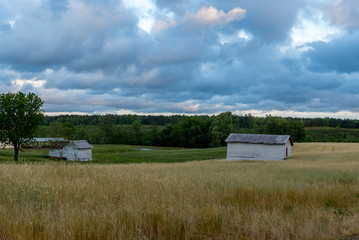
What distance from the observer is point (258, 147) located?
48750mm

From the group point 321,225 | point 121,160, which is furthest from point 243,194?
point 121,160

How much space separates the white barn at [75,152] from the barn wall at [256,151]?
2525 cm

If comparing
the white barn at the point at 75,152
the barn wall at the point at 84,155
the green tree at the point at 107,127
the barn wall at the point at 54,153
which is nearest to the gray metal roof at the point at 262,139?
the barn wall at the point at 84,155

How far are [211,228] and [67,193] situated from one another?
4.10 meters

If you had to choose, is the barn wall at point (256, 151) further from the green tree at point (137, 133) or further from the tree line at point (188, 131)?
the green tree at point (137, 133)

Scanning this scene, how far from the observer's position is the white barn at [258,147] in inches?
1857

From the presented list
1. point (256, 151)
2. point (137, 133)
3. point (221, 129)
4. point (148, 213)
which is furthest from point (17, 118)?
point (137, 133)

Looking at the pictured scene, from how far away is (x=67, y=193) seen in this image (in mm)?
8273

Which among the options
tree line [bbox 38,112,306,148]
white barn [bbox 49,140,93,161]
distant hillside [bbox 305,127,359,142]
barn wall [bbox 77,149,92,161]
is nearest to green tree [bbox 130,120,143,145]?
tree line [bbox 38,112,306,148]

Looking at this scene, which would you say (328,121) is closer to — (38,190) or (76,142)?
(76,142)

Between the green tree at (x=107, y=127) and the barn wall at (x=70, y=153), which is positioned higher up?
the green tree at (x=107, y=127)

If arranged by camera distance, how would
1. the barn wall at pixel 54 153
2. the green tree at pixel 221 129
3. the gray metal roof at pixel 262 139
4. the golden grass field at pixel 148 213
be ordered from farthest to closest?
the green tree at pixel 221 129 → the barn wall at pixel 54 153 → the gray metal roof at pixel 262 139 → the golden grass field at pixel 148 213

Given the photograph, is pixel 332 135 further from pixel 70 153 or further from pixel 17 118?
pixel 17 118

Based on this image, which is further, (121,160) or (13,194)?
(121,160)
